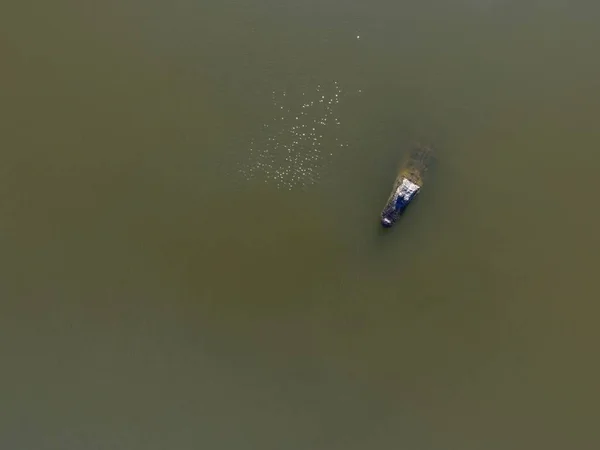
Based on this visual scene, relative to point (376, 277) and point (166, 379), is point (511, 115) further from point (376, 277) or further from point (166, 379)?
point (166, 379)

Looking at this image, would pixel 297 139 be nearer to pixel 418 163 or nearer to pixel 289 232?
pixel 289 232

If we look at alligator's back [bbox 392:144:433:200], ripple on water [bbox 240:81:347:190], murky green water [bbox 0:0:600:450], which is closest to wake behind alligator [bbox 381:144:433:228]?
alligator's back [bbox 392:144:433:200]

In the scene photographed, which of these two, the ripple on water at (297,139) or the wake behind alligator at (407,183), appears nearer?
the wake behind alligator at (407,183)

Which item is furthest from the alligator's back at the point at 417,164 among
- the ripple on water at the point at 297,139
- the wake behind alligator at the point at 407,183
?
the ripple on water at the point at 297,139

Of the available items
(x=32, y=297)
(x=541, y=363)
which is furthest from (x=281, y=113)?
(x=541, y=363)

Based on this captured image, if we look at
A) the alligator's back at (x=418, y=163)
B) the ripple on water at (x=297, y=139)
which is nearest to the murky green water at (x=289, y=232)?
the ripple on water at (x=297, y=139)

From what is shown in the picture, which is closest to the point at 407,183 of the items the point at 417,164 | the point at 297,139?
the point at 417,164

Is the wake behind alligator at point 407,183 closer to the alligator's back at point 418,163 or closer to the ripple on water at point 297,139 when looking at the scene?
the alligator's back at point 418,163

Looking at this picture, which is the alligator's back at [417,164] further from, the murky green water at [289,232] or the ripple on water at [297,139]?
the ripple on water at [297,139]
